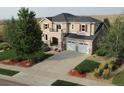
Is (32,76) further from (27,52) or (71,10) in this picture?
(71,10)

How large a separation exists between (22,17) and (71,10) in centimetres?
978

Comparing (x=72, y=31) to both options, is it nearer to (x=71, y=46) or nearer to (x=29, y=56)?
(x=71, y=46)

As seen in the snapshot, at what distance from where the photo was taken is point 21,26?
2814 cm

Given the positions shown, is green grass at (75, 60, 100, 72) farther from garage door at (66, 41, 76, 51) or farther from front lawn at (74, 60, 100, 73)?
garage door at (66, 41, 76, 51)

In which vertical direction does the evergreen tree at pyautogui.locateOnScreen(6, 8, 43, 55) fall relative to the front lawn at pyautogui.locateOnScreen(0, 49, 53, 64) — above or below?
above

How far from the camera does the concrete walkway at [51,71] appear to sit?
23656 mm

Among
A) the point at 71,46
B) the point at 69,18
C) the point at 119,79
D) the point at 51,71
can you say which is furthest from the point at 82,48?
the point at 119,79

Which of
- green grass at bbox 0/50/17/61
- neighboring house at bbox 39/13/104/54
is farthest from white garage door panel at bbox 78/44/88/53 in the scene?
green grass at bbox 0/50/17/61

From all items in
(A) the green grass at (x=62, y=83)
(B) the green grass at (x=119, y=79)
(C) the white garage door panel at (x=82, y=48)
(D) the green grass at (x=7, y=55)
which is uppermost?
(C) the white garage door panel at (x=82, y=48)

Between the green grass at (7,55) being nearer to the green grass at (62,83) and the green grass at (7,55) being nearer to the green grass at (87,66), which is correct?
the green grass at (87,66)

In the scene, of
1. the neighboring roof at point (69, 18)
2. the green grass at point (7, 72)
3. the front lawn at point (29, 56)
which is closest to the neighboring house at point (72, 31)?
the neighboring roof at point (69, 18)

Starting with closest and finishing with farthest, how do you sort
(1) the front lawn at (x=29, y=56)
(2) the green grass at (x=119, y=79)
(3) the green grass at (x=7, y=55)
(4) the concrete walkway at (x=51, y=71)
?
(2) the green grass at (x=119, y=79)
(4) the concrete walkway at (x=51, y=71)
(1) the front lawn at (x=29, y=56)
(3) the green grass at (x=7, y=55)

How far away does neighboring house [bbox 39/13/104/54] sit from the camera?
32.8 metres
